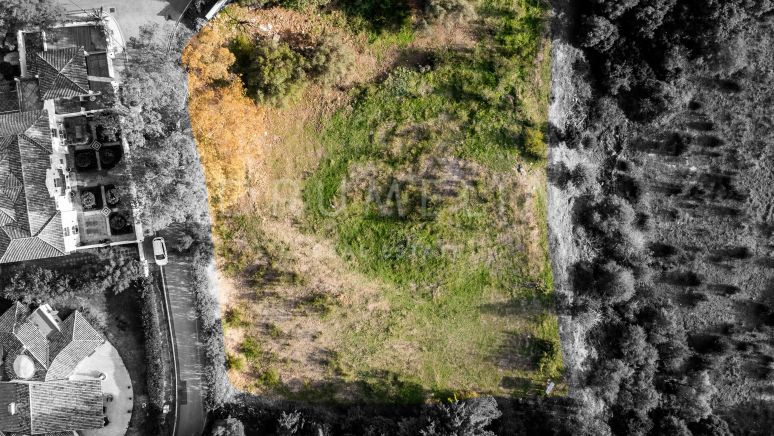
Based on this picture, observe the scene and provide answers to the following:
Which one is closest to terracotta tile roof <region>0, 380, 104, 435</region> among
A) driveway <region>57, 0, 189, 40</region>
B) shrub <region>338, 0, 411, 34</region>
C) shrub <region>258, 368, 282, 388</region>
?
shrub <region>258, 368, 282, 388</region>

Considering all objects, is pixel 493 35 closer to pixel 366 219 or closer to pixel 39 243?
pixel 366 219

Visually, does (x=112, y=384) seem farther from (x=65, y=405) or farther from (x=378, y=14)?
(x=378, y=14)

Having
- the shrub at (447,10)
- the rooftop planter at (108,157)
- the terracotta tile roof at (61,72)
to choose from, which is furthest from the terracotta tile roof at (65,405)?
the shrub at (447,10)

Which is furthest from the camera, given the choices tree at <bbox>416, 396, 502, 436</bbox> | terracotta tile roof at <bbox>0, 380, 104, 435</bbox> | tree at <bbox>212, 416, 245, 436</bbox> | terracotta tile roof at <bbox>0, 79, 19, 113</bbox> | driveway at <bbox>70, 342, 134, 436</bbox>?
driveway at <bbox>70, 342, 134, 436</bbox>

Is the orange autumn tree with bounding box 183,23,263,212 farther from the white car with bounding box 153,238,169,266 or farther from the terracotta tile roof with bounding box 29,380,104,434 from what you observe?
the terracotta tile roof with bounding box 29,380,104,434

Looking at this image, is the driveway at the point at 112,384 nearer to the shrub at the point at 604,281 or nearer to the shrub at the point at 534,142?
the shrub at the point at 534,142

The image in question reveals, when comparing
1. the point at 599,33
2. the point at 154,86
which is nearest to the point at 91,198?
the point at 154,86
